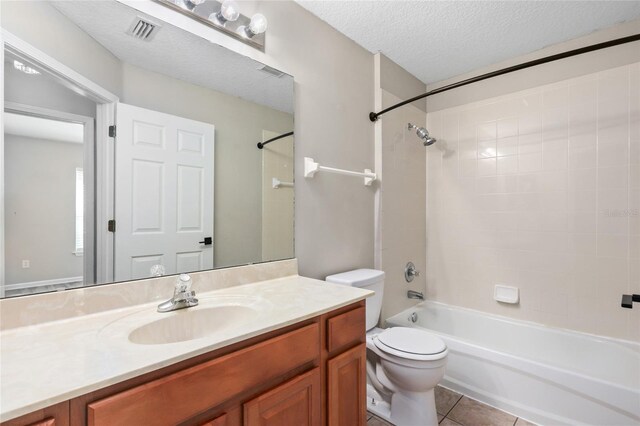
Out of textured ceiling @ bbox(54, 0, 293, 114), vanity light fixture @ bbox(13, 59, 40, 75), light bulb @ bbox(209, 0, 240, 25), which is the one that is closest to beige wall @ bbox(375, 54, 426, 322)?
textured ceiling @ bbox(54, 0, 293, 114)

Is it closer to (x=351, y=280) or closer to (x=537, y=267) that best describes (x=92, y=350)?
(x=351, y=280)

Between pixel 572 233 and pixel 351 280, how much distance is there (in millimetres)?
1619

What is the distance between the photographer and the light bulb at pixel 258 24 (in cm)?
140

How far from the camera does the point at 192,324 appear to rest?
1.08m

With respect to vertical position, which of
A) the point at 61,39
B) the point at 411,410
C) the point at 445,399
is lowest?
the point at 445,399

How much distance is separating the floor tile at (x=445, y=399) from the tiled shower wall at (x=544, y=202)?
2.51ft

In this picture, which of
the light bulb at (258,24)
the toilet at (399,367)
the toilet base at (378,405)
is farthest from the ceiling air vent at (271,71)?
the toilet base at (378,405)

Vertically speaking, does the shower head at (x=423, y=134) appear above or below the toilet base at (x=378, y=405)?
above

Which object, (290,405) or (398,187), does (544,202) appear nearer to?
(398,187)

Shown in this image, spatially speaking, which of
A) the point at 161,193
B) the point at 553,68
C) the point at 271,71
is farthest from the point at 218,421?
the point at 553,68

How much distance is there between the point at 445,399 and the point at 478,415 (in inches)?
7.9

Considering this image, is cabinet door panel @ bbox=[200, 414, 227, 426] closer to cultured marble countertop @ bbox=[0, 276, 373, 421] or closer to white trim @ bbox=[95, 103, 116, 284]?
cultured marble countertop @ bbox=[0, 276, 373, 421]

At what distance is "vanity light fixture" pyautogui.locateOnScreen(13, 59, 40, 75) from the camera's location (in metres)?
0.92

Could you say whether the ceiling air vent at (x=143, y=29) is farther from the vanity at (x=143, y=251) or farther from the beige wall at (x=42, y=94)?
the beige wall at (x=42, y=94)
